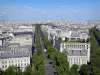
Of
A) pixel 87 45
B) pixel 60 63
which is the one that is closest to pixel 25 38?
pixel 87 45

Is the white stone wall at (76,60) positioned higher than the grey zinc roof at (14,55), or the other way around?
the grey zinc roof at (14,55)

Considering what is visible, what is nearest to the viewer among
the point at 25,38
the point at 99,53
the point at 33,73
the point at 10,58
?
the point at 33,73

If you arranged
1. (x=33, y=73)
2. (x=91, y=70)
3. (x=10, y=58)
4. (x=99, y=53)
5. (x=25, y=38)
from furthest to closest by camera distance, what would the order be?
(x=25, y=38) < (x=99, y=53) < (x=10, y=58) < (x=91, y=70) < (x=33, y=73)

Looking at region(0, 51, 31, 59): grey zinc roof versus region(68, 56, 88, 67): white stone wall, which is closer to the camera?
region(0, 51, 31, 59): grey zinc roof

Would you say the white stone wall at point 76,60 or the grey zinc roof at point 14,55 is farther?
the white stone wall at point 76,60

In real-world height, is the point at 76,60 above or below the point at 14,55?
below

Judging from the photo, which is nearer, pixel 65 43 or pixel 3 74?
pixel 3 74

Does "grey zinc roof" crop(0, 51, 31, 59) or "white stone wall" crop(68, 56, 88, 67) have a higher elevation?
"grey zinc roof" crop(0, 51, 31, 59)

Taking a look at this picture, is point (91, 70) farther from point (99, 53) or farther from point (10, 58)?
point (10, 58)

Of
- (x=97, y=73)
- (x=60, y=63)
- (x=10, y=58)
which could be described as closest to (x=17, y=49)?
(x=10, y=58)

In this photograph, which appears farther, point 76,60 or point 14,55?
point 76,60
